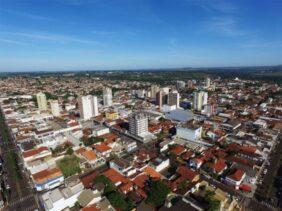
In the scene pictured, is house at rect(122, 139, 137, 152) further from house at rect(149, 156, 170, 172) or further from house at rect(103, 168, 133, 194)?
house at rect(103, 168, 133, 194)

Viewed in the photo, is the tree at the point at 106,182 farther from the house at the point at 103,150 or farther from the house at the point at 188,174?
the house at the point at 103,150

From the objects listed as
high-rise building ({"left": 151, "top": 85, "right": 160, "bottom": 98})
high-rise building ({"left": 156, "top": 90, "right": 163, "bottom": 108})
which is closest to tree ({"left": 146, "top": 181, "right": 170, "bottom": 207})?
high-rise building ({"left": 156, "top": 90, "right": 163, "bottom": 108})

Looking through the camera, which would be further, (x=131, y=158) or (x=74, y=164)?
(x=131, y=158)

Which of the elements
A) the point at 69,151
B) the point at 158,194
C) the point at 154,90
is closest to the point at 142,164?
the point at 158,194

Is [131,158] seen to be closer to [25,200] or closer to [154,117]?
[25,200]

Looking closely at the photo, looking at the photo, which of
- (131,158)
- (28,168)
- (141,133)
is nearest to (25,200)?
(28,168)

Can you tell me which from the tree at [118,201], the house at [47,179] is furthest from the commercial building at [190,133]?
the house at [47,179]
